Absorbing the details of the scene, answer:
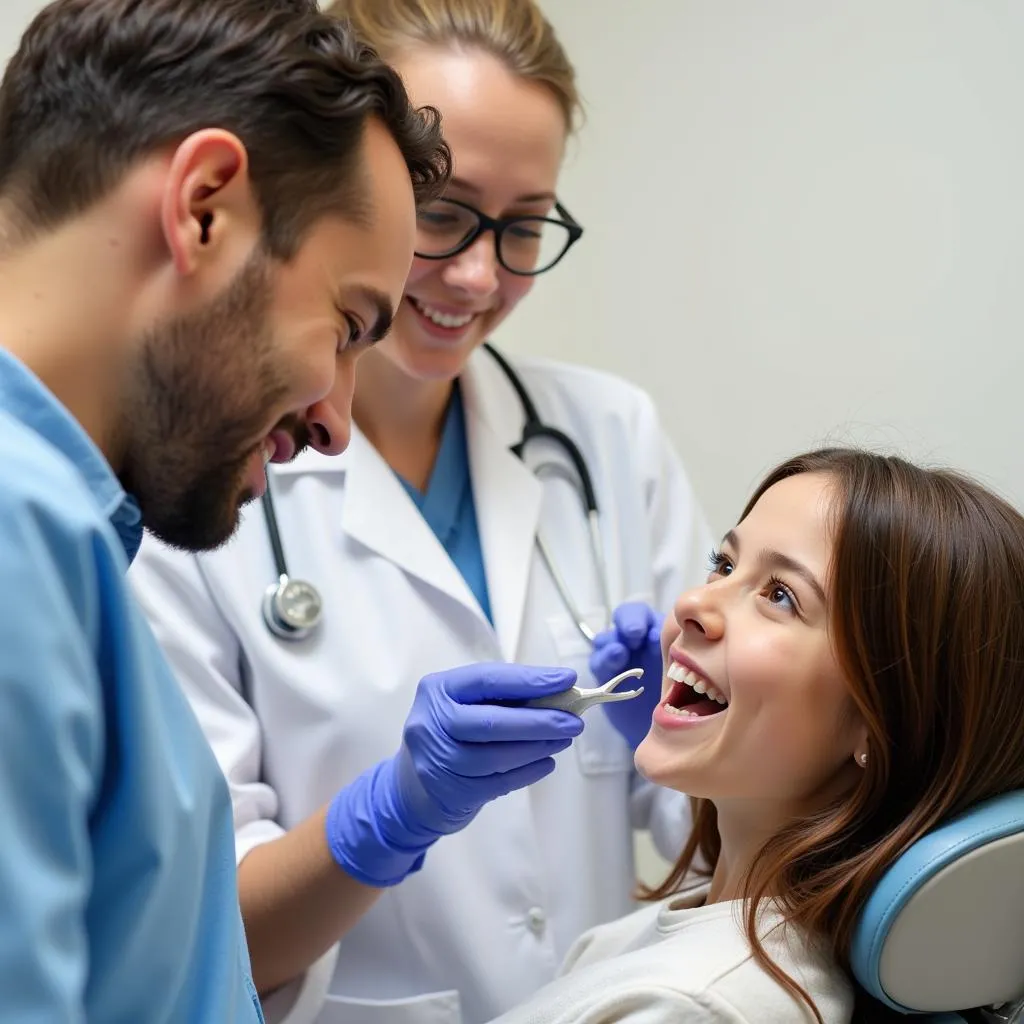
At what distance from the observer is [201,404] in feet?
2.82

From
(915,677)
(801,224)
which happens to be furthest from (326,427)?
(801,224)

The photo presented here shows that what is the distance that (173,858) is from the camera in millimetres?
813

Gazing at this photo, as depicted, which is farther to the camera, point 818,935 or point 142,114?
point 818,935

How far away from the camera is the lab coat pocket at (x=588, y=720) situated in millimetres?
1597

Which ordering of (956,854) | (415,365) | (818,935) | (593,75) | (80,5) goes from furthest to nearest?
1. (593,75)
2. (415,365)
3. (818,935)
4. (956,854)
5. (80,5)

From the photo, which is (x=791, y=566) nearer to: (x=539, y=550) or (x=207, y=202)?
(x=539, y=550)

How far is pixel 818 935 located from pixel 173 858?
0.65 metres

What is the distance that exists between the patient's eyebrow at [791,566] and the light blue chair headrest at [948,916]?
255 mm

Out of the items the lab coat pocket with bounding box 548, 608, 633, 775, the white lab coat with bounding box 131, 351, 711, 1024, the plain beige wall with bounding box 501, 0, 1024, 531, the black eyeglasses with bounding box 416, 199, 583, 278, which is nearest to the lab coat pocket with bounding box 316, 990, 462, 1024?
the white lab coat with bounding box 131, 351, 711, 1024

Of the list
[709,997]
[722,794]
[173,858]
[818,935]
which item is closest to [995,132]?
[722,794]

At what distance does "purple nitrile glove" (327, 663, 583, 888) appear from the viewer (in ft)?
4.16

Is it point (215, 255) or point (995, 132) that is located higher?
point (995, 132)

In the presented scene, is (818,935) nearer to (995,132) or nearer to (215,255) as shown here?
(215,255)

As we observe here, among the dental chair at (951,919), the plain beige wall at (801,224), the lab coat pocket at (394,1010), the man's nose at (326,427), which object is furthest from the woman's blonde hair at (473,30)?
the lab coat pocket at (394,1010)
